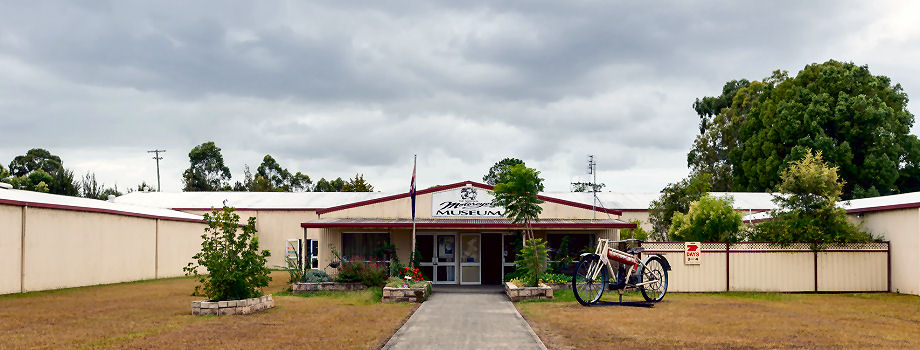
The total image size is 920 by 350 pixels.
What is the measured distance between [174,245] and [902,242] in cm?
2593

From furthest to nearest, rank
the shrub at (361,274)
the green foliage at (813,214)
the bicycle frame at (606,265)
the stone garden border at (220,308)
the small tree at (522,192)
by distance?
1. the shrub at (361,274)
2. the green foliage at (813,214)
3. the small tree at (522,192)
4. the bicycle frame at (606,265)
5. the stone garden border at (220,308)

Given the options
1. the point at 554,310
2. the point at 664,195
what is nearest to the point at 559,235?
the point at 554,310

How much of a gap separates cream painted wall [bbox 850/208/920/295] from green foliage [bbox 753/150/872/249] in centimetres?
63

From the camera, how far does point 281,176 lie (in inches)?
3376

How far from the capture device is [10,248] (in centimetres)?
1870

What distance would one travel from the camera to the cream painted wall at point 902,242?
18953mm

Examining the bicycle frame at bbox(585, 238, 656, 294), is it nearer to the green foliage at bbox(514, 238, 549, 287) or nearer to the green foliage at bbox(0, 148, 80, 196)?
the green foliage at bbox(514, 238, 549, 287)

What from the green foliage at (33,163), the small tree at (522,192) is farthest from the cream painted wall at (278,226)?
the green foliage at (33,163)

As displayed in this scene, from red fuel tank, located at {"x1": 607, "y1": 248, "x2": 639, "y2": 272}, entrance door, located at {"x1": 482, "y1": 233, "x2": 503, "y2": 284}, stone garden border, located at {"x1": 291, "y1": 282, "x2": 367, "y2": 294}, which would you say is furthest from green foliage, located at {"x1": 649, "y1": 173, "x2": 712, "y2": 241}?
stone garden border, located at {"x1": 291, "y1": 282, "x2": 367, "y2": 294}

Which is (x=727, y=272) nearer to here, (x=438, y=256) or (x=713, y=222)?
(x=713, y=222)

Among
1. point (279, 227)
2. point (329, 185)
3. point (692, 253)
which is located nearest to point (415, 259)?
point (692, 253)

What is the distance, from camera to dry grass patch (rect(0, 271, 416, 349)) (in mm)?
10742

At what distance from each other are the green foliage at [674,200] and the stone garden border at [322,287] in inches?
649

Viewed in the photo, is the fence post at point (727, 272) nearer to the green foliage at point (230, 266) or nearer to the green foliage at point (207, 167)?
the green foliage at point (230, 266)
